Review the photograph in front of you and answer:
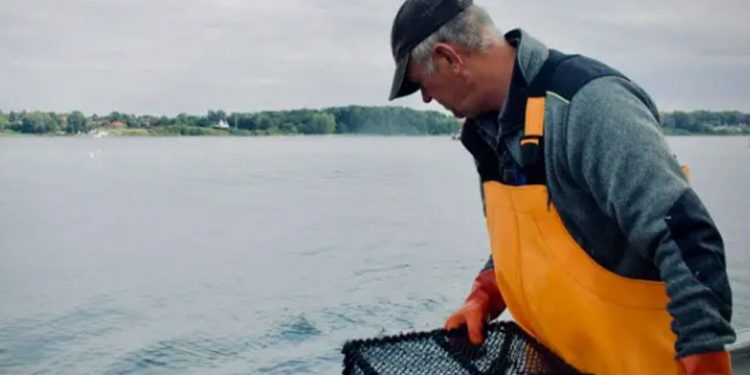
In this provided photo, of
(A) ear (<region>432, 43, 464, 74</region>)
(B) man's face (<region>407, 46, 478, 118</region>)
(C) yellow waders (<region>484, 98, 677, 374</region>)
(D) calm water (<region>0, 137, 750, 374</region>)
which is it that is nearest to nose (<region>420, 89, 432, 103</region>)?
(B) man's face (<region>407, 46, 478, 118</region>)

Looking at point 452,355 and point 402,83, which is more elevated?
point 402,83

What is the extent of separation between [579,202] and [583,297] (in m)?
0.16

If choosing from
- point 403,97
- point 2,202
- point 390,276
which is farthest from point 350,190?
point 403,97

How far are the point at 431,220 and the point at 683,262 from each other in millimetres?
12810

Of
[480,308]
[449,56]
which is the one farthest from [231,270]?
[449,56]

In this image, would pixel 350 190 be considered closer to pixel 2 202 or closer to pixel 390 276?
pixel 2 202

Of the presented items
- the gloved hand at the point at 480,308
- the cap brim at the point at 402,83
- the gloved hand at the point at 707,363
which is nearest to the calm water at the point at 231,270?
the gloved hand at the point at 480,308

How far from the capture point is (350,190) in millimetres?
19750

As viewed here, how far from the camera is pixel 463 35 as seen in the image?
1.38 metres

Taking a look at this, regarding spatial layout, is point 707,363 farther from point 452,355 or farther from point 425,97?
point 425,97

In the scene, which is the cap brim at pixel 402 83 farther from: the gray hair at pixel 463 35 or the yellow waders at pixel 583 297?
the yellow waders at pixel 583 297

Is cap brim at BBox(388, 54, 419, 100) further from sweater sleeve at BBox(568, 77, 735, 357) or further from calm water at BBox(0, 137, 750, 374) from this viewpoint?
calm water at BBox(0, 137, 750, 374)

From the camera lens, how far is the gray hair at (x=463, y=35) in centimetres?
138

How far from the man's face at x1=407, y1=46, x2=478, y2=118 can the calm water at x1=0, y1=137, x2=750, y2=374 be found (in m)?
4.86
